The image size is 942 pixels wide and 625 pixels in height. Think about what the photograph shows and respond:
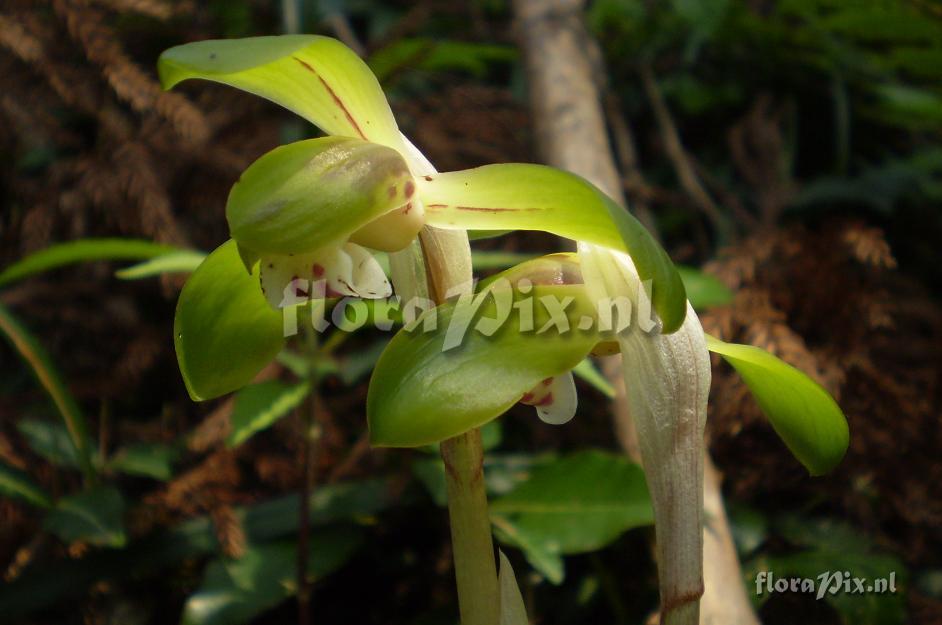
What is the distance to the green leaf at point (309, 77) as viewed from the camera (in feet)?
1.36

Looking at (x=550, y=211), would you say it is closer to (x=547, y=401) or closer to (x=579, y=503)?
(x=547, y=401)

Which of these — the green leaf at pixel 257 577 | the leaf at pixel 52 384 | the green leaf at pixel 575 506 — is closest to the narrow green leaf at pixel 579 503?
the green leaf at pixel 575 506

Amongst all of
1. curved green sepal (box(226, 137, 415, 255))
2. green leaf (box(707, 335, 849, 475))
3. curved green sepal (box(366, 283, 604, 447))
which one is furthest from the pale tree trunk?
curved green sepal (box(226, 137, 415, 255))

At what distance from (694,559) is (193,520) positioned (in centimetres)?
68

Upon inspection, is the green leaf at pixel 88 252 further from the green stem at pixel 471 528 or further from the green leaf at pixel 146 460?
the green stem at pixel 471 528

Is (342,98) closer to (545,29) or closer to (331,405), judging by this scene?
(331,405)

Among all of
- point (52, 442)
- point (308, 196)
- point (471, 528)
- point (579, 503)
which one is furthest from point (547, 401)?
point (52, 442)

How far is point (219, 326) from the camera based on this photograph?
21.6 inches

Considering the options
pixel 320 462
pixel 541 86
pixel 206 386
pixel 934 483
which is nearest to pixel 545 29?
pixel 541 86

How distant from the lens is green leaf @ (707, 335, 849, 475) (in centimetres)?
51

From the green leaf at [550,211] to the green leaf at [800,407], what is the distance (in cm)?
12

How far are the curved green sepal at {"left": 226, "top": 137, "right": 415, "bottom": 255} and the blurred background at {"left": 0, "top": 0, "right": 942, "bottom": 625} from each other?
1.28ft

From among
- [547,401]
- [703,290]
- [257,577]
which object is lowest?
[257,577]

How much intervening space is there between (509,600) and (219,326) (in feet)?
0.84
